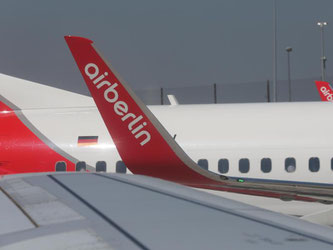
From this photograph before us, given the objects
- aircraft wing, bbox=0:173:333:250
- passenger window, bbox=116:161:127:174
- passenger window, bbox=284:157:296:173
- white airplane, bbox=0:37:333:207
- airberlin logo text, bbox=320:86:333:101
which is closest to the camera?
aircraft wing, bbox=0:173:333:250

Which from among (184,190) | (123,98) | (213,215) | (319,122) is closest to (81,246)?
(213,215)

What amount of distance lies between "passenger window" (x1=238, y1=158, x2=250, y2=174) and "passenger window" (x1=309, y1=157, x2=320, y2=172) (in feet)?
3.77

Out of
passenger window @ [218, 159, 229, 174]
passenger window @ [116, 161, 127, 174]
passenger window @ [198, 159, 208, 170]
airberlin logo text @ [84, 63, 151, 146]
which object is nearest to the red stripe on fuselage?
passenger window @ [116, 161, 127, 174]

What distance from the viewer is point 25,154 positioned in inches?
452

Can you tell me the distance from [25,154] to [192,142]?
3.23 m

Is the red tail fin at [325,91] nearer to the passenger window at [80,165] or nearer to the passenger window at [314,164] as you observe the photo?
the passenger window at [314,164]

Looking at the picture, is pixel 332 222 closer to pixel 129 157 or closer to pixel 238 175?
pixel 238 175

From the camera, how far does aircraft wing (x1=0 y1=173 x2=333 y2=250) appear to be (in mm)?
2566

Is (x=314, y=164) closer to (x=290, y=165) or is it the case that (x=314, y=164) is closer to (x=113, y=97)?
(x=290, y=165)

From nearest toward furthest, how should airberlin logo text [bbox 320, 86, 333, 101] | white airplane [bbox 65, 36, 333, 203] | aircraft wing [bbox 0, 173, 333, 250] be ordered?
aircraft wing [bbox 0, 173, 333, 250]
white airplane [bbox 65, 36, 333, 203]
airberlin logo text [bbox 320, 86, 333, 101]

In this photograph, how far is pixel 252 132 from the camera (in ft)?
37.1

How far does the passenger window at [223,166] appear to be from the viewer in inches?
437

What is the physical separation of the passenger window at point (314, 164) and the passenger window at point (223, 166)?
1539 mm

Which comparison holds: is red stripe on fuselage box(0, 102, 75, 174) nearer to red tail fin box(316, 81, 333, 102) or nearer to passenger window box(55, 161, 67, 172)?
passenger window box(55, 161, 67, 172)
